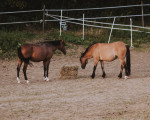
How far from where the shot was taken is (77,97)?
1088cm

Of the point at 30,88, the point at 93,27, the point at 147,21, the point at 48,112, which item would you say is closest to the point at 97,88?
the point at 30,88

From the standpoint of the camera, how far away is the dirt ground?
9.20 metres

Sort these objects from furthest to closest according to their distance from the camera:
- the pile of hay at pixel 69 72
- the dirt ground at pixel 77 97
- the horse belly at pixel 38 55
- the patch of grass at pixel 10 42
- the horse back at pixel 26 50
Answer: the patch of grass at pixel 10 42 → the pile of hay at pixel 69 72 → the horse belly at pixel 38 55 → the horse back at pixel 26 50 → the dirt ground at pixel 77 97

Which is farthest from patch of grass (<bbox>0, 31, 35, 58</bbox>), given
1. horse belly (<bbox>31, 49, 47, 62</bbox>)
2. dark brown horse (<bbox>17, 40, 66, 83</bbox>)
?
horse belly (<bbox>31, 49, 47, 62</bbox>)

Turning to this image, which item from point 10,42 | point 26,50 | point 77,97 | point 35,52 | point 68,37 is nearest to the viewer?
point 77,97

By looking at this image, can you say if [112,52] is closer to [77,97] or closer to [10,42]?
[77,97]

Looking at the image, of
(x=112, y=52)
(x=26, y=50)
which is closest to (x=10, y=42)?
(x=26, y=50)

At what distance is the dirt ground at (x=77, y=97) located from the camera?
9.20 metres

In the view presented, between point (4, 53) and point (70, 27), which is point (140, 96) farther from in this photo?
point (70, 27)

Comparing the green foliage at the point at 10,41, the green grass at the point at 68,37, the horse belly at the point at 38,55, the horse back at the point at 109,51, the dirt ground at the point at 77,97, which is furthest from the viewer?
the green grass at the point at 68,37

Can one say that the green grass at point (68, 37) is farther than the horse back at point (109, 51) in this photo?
Yes

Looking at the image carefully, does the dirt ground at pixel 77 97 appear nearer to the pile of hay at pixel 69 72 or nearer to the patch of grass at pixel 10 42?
the pile of hay at pixel 69 72

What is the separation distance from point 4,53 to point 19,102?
773 cm

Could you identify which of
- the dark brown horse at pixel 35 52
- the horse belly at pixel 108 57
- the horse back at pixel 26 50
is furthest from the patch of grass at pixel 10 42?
the horse belly at pixel 108 57
